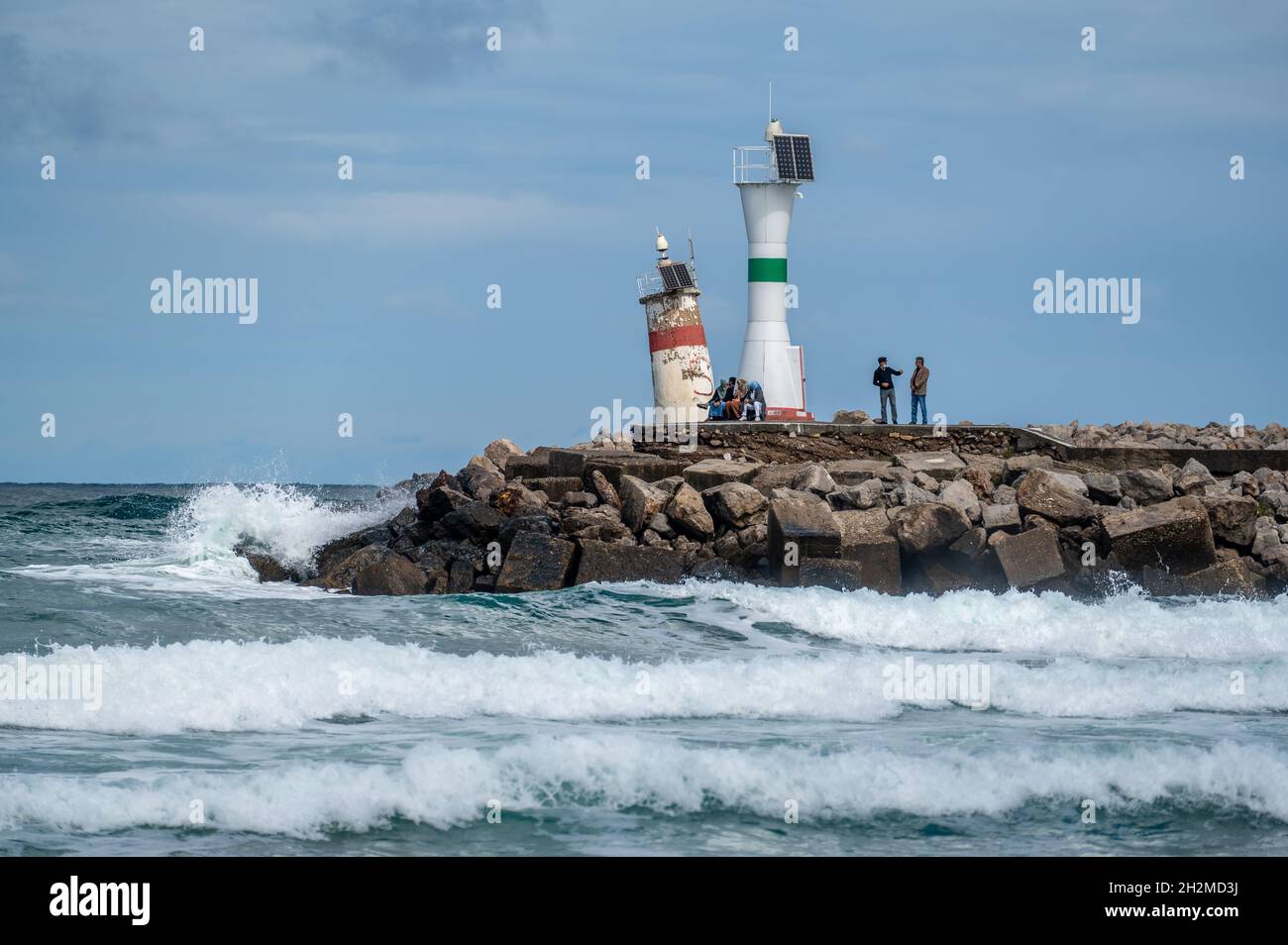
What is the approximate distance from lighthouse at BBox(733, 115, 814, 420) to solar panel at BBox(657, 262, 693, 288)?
103cm

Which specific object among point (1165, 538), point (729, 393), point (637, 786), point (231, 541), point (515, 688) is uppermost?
point (729, 393)

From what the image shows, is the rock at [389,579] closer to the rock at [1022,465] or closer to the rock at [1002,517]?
the rock at [1002,517]

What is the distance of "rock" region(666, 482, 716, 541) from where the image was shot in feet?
46.0

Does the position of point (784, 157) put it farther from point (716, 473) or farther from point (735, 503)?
point (735, 503)

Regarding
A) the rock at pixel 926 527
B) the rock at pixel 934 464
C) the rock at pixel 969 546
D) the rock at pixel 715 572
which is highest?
the rock at pixel 934 464

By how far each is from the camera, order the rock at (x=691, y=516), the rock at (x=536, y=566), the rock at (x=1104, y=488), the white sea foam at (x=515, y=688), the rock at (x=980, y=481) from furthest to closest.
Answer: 1. the rock at (x=980, y=481)
2. the rock at (x=1104, y=488)
3. the rock at (x=691, y=516)
4. the rock at (x=536, y=566)
5. the white sea foam at (x=515, y=688)

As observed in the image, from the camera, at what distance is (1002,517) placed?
45.8 ft

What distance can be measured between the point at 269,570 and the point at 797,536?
613 cm

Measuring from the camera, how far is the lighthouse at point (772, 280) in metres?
21.3

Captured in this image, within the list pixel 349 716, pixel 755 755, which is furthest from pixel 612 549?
pixel 755 755

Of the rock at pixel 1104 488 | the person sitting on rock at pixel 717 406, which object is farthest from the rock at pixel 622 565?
the person sitting on rock at pixel 717 406

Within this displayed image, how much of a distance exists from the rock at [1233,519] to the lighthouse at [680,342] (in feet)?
28.4

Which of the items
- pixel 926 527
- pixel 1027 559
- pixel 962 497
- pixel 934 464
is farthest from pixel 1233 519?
pixel 934 464
